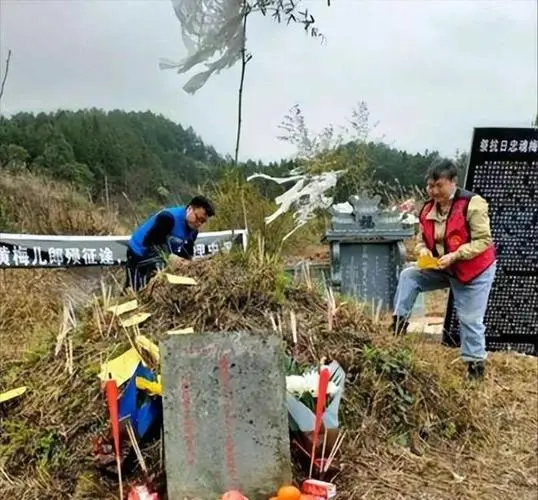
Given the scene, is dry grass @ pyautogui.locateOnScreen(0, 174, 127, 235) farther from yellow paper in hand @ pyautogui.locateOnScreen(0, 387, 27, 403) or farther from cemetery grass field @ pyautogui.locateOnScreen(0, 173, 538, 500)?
yellow paper in hand @ pyautogui.locateOnScreen(0, 387, 27, 403)

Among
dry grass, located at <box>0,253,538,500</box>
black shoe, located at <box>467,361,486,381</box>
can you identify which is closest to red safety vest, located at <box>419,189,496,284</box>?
black shoe, located at <box>467,361,486,381</box>

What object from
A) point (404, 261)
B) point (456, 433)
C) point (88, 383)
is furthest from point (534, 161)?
point (88, 383)

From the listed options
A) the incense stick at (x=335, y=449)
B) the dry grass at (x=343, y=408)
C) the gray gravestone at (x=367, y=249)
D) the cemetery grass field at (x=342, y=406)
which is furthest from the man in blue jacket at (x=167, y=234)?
the gray gravestone at (x=367, y=249)

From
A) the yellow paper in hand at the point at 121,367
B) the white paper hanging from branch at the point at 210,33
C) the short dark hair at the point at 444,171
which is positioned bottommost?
the yellow paper in hand at the point at 121,367

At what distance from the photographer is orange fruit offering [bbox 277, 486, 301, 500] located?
112 inches

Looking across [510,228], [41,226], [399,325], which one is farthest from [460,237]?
[41,226]

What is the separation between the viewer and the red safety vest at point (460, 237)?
15.3ft

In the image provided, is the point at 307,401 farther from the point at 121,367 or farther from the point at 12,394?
the point at 12,394

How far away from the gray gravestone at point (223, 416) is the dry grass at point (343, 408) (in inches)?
8.9

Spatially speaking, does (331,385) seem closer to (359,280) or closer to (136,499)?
(136,499)

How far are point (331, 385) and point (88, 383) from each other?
1.08 meters

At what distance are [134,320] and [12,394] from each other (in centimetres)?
63

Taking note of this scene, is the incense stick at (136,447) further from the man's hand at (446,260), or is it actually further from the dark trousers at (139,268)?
the man's hand at (446,260)

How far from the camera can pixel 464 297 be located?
191 inches
